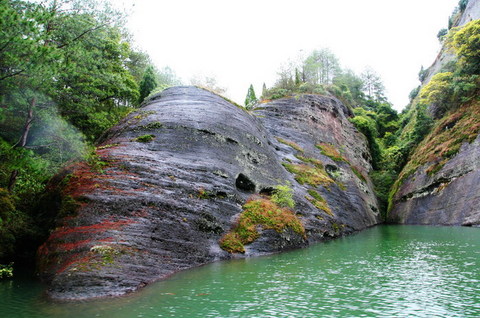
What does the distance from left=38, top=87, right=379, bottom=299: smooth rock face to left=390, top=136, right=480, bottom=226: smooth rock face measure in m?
6.93

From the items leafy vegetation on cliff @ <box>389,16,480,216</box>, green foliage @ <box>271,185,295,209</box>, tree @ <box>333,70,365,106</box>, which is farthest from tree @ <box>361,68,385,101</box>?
green foliage @ <box>271,185,295,209</box>

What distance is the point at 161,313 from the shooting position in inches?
363

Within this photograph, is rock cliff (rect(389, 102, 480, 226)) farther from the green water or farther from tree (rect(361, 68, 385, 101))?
tree (rect(361, 68, 385, 101))

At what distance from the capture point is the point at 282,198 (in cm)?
2392

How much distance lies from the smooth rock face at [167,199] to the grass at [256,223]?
1.37 feet

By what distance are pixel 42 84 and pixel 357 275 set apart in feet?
47.4

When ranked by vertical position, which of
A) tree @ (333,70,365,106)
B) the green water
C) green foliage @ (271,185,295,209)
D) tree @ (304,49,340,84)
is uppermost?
tree @ (304,49,340,84)

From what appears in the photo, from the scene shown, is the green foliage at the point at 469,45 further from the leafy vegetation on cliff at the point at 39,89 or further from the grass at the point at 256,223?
the leafy vegetation on cliff at the point at 39,89

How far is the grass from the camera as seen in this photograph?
1845cm

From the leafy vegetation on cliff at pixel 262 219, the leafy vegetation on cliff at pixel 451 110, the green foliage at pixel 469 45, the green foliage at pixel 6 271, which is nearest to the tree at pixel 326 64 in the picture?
the leafy vegetation on cliff at pixel 451 110

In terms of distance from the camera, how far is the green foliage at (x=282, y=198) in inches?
938

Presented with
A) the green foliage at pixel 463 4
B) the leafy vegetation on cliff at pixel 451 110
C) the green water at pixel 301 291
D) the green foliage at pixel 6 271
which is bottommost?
the green water at pixel 301 291

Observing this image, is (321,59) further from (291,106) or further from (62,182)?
(62,182)

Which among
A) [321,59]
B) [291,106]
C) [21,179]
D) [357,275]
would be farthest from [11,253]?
[321,59]
